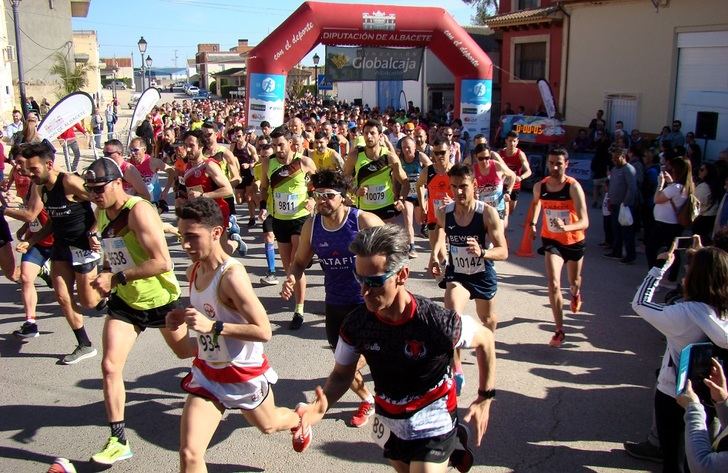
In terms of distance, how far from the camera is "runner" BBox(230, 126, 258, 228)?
1196 cm

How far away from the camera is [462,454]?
300 centimetres

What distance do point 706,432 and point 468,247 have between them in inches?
93.4

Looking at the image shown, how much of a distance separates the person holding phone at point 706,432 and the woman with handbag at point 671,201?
4900mm

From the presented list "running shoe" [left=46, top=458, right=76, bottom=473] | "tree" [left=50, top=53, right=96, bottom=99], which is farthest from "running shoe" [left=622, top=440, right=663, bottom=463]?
"tree" [left=50, top=53, right=96, bottom=99]

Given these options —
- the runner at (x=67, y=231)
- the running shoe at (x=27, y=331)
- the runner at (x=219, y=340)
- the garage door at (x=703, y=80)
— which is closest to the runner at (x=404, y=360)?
the runner at (x=219, y=340)

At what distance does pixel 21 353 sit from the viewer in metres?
6.14

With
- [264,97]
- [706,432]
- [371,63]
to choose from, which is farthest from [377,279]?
[371,63]

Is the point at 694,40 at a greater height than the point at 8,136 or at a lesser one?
greater

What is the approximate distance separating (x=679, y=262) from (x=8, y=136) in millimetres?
20899

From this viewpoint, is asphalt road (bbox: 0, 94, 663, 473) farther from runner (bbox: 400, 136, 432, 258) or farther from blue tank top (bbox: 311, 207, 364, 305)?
runner (bbox: 400, 136, 432, 258)

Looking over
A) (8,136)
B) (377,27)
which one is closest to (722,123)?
(377,27)

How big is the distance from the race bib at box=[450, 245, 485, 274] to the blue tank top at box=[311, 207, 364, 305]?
1012 millimetres

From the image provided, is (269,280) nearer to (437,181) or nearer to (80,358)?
(437,181)

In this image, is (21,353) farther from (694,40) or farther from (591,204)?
(694,40)
